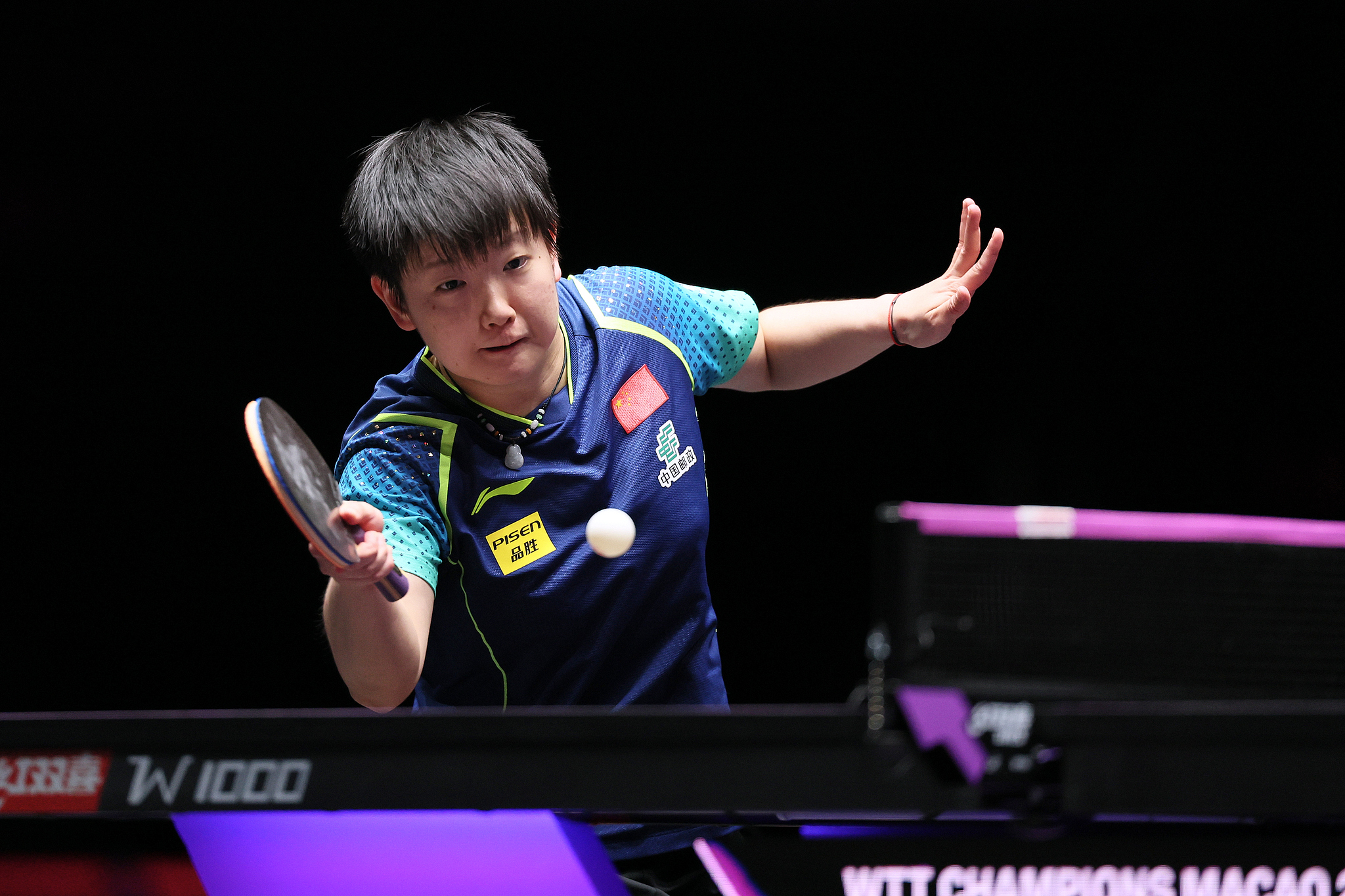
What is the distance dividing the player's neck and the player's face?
19 millimetres

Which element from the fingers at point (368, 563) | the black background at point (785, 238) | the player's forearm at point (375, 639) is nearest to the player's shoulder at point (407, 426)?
the player's forearm at point (375, 639)

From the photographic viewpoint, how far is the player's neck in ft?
6.43

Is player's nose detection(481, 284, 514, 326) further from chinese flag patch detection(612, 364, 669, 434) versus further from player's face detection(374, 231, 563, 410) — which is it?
chinese flag patch detection(612, 364, 669, 434)

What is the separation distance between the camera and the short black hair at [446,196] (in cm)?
185

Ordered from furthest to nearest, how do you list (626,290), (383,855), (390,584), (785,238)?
(785,238)
(626,290)
(390,584)
(383,855)

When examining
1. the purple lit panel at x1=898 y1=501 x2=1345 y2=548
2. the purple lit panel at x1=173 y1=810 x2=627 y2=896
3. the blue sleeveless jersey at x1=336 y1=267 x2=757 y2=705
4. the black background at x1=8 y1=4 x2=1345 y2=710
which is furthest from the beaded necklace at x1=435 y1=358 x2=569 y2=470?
the black background at x1=8 y1=4 x2=1345 y2=710

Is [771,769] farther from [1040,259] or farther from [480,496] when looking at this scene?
[1040,259]

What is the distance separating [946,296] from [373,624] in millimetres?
1111

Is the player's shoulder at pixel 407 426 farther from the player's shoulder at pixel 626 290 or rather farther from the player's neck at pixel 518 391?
the player's shoulder at pixel 626 290

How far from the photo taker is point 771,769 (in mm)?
1207

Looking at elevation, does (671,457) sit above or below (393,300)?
below

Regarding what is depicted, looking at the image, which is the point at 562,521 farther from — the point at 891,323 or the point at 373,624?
the point at 891,323

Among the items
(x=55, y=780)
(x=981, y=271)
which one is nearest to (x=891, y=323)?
(x=981, y=271)

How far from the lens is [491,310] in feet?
6.05
